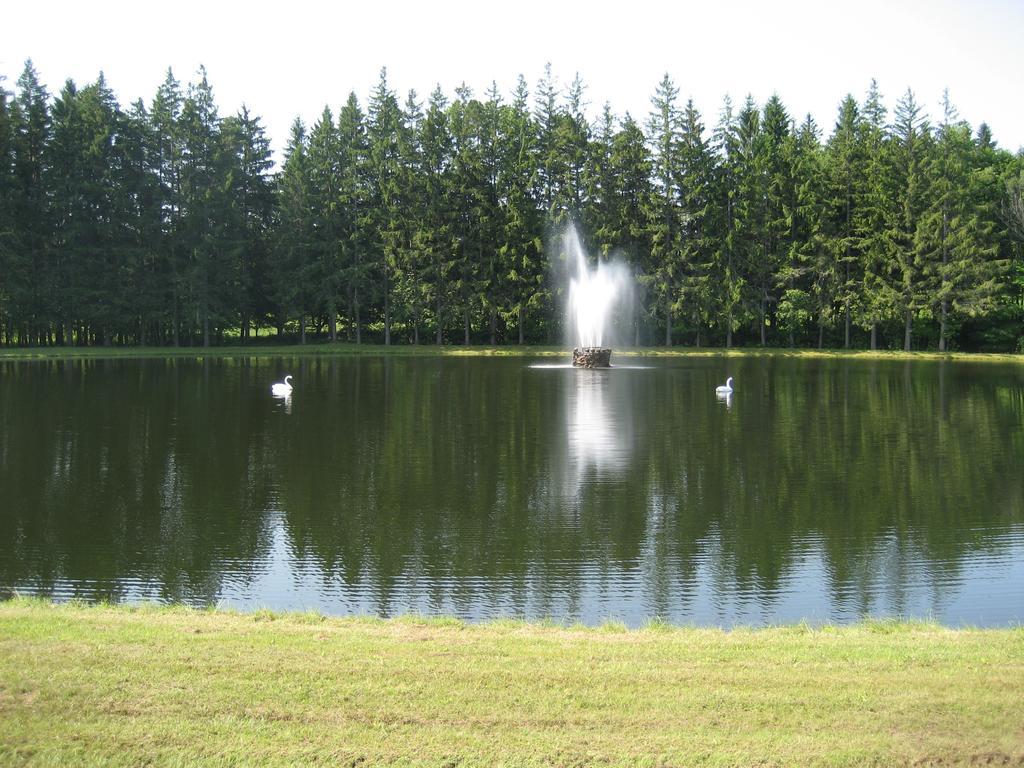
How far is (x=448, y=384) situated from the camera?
35.3 metres

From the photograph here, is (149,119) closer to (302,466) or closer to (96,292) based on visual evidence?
(96,292)

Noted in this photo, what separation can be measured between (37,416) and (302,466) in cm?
1132

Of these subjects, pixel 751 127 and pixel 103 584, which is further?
pixel 751 127

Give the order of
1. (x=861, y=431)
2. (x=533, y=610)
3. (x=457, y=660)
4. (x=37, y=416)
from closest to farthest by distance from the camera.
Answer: (x=457, y=660)
(x=533, y=610)
(x=861, y=431)
(x=37, y=416)

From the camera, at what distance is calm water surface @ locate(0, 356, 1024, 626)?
378 inches

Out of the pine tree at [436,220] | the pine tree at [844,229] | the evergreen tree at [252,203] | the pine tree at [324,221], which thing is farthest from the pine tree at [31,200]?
the pine tree at [844,229]


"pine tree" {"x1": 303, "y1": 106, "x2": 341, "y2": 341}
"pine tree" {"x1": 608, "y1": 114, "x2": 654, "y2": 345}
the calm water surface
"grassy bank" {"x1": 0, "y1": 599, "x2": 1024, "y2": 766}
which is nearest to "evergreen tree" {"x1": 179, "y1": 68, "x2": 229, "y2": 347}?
"pine tree" {"x1": 303, "y1": 106, "x2": 341, "y2": 341}

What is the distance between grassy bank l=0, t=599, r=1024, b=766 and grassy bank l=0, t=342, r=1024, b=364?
50528 millimetres

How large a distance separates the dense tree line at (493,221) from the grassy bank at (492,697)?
54366 mm

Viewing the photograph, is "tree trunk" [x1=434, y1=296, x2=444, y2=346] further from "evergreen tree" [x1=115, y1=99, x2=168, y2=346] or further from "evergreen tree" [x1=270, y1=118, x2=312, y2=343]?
"evergreen tree" [x1=115, y1=99, x2=168, y2=346]

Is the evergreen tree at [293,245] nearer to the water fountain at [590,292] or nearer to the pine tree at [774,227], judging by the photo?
the water fountain at [590,292]

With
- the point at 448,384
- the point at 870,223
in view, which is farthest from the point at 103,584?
the point at 870,223

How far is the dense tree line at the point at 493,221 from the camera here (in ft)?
A: 190

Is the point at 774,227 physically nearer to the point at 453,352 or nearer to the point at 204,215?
the point at 453,352
